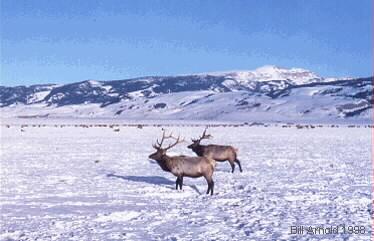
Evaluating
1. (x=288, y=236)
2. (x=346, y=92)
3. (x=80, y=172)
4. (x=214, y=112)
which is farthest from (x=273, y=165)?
(x=346, y=92)

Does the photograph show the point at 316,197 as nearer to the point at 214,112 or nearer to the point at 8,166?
the point at 8,166

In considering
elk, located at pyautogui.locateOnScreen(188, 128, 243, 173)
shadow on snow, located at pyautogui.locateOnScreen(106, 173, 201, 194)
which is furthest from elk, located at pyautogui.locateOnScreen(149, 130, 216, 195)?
elk, located at pyautogui.locateOnScreen(188, 128, 243, 173)

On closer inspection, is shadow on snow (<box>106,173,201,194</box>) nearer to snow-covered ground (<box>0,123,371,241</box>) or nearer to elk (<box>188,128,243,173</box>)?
snow-covered ground (<box>0,123,371,241</box>)

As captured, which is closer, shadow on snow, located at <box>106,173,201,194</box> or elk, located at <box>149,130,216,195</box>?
elk, located at <box>149,130,216,195</box>

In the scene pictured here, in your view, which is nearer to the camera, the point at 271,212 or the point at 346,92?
the point at 271,212

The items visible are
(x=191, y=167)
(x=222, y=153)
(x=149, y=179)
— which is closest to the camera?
(x=191, y=167)

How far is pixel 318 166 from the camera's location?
20281 mm

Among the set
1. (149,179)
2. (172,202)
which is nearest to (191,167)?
(172,202)

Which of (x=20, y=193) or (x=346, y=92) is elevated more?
(x=346, y=92)

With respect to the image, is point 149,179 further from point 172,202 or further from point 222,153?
point 172,202

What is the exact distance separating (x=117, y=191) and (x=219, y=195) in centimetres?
266

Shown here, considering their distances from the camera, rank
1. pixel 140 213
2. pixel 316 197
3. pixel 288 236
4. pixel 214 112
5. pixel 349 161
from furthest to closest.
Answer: pixel 214 112 < pixel 349 161 < pixel 316 197 < pixel 140 213 < pixel 288 236

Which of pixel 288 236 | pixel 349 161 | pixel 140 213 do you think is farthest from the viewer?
pixel 349 161

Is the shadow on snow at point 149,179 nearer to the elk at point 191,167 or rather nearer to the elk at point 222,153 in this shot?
the elk at point 191,167
